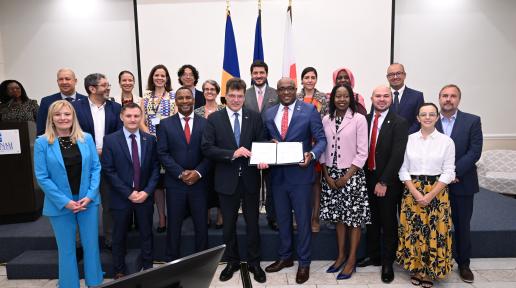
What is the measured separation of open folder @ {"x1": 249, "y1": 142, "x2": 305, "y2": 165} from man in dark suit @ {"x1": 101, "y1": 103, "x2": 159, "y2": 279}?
90cm

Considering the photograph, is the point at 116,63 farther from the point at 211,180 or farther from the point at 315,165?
the point at 315,165

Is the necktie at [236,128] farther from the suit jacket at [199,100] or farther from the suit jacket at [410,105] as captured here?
the suit jacket at [410,105]

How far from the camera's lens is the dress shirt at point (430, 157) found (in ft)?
9.28

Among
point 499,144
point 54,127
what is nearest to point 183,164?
point 54,127

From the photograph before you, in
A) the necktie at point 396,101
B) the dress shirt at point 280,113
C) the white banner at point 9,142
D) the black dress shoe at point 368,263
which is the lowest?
the black dress shoe at point 368,263

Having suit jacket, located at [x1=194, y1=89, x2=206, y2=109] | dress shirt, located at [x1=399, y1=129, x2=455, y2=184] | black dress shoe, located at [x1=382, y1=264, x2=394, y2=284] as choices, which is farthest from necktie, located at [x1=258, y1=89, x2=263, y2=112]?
black dress shoe, located at [x1=382, y1=264, x2=394, y2=284]

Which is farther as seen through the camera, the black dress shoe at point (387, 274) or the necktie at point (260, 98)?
the necktie at point (260, 98)

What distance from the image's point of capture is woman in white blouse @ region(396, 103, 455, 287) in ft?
9.30

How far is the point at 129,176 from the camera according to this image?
2994 millimetres

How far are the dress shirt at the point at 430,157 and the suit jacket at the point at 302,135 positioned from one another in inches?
27.5

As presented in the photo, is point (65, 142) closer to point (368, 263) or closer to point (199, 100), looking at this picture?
point (199, 100)

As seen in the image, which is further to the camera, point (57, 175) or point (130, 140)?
point (130, 140)

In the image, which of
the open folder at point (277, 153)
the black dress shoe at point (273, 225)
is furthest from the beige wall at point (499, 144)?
the open folder at point (277, 153)

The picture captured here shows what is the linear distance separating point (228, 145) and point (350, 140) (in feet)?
3.36
